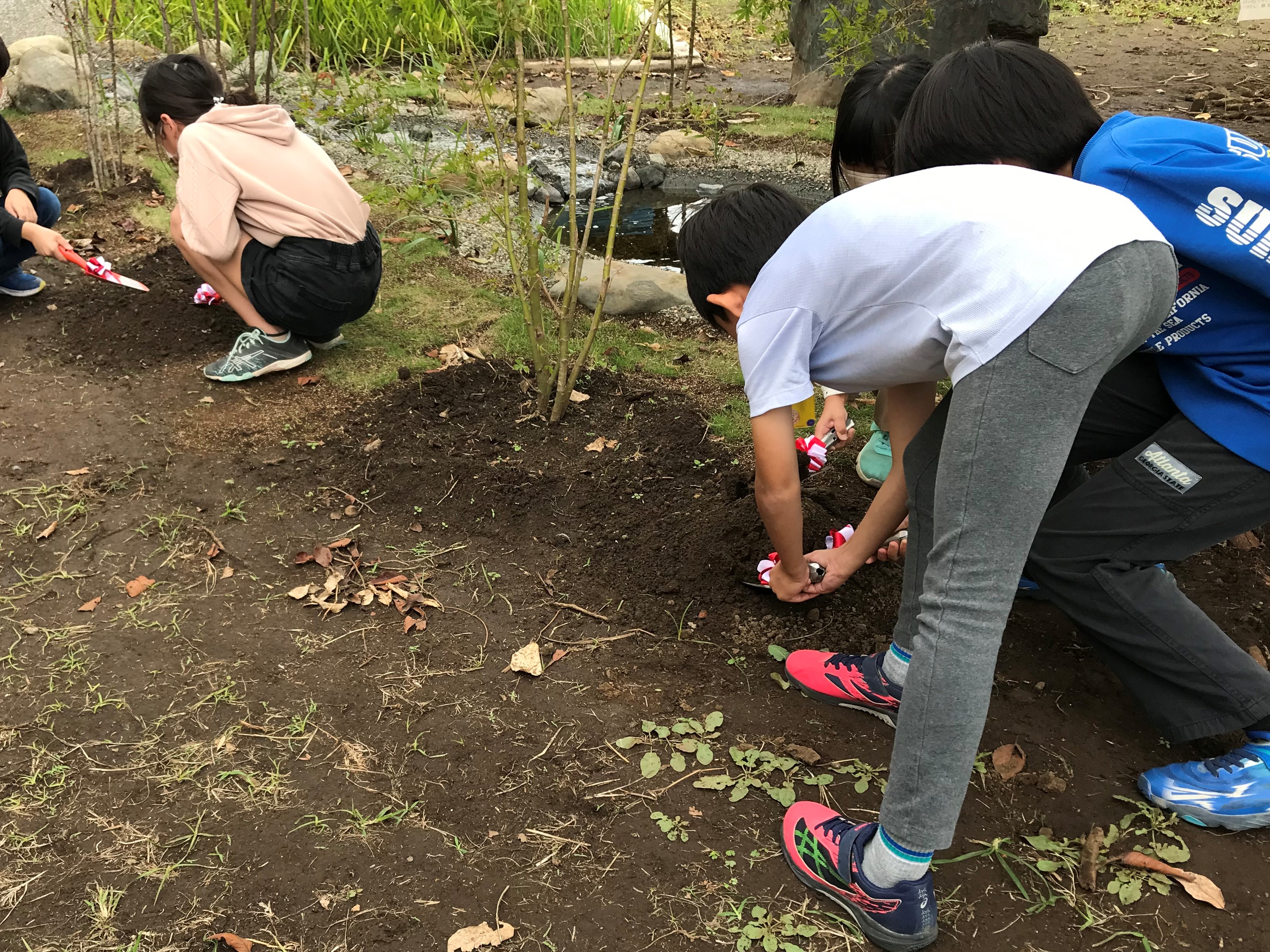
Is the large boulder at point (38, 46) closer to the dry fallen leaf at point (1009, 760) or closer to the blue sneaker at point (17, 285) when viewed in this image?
the blue sneaker at point (17, 285)

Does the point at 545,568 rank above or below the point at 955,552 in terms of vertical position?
below

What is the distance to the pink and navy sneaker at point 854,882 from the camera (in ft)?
5.65

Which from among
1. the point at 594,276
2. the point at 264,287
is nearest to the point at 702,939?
the point at 264,287

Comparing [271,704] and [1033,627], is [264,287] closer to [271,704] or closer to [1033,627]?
[271,704]

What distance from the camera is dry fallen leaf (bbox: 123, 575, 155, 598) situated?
2639 millimetres

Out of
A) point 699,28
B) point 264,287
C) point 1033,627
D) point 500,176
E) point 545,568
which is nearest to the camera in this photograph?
point 1033,627

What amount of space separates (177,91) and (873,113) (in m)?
2.51

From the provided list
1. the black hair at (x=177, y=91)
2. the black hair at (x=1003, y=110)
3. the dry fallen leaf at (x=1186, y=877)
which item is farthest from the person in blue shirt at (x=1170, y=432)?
the black hair at (x=177, y=91)

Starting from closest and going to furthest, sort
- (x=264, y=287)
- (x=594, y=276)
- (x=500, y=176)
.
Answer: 1. (x=500, y=176)
2. (x=264, y=287)
3. (x=594, y=276)

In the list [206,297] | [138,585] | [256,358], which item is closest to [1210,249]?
[138,585]

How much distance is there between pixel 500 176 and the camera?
308 cm

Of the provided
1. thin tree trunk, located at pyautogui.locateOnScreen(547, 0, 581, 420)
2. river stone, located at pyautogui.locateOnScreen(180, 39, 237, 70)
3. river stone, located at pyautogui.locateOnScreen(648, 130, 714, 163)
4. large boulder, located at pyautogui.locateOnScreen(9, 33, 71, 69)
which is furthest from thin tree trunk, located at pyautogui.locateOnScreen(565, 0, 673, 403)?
large boulder, located at pyautogui.locateOnScreen(9, 33, 71, 69)

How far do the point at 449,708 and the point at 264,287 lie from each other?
6.68 ft

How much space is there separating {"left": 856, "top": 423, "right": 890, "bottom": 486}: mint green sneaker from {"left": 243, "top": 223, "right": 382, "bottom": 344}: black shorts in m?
2.00
